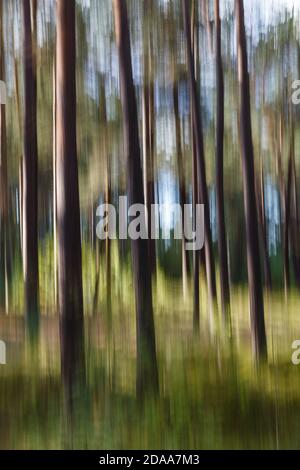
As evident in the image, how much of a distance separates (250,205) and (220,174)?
149 mm

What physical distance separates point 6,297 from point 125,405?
53 cm

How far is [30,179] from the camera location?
1939 millimetres

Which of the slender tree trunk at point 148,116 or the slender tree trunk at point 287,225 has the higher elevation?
the slender tree trunk at point 148,116

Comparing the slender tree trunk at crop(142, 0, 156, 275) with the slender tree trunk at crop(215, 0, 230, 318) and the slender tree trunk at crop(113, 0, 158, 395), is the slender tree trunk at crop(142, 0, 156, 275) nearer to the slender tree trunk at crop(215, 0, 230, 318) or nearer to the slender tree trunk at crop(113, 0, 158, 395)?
the slender tree trunk at crop(113, 0, 158, 395)

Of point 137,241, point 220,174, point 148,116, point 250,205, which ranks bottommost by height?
point 137,241

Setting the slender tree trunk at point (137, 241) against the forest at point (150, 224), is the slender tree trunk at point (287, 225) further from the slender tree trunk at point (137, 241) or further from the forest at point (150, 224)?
the slender tree trunk at point (137, 241)

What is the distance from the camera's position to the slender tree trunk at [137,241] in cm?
188

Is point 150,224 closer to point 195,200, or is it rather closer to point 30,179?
point 195,200

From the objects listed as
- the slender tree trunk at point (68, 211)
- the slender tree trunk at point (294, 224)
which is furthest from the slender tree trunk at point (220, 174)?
the slender tree trunk at point (68, 211)

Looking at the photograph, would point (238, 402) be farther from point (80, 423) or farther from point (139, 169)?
point (139, 169)

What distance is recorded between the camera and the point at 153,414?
1.86 metres

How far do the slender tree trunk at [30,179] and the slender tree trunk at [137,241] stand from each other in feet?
0.99

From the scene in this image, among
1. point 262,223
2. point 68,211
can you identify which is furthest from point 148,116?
point 262,223
